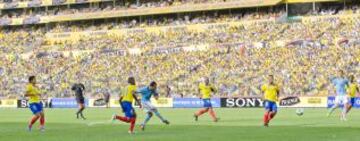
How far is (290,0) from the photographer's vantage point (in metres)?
75.3

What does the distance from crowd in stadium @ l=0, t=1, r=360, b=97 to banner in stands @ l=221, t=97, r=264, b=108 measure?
1988 millimetres

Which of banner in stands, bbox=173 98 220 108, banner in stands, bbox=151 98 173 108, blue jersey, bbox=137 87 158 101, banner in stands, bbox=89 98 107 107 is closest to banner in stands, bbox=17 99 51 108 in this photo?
banner in stands, bbox=89 98 107 107

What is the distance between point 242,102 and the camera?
2231 inches

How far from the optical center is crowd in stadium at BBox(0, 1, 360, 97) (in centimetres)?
6119

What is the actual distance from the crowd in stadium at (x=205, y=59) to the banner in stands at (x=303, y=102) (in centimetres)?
264

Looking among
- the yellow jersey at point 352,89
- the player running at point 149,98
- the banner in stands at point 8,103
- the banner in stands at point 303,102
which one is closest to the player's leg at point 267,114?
the player running at point 149,98

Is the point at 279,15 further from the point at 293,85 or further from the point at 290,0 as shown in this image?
the point at 293,85

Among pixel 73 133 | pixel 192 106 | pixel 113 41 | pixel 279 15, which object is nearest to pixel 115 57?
pixel 113 41

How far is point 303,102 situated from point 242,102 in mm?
4423

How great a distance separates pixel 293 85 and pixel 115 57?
2400cm

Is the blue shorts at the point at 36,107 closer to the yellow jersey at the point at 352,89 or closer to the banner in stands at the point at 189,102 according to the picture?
the yellow jersey at the point at 352,89

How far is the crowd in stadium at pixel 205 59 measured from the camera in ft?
→ 201

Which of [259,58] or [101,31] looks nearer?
[259,58]

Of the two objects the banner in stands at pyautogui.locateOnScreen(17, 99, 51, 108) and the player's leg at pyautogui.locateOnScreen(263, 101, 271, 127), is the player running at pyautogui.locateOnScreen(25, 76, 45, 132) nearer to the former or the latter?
the player's leg at pyautogui.locateOnScreen(263, 101, 271, 127)
